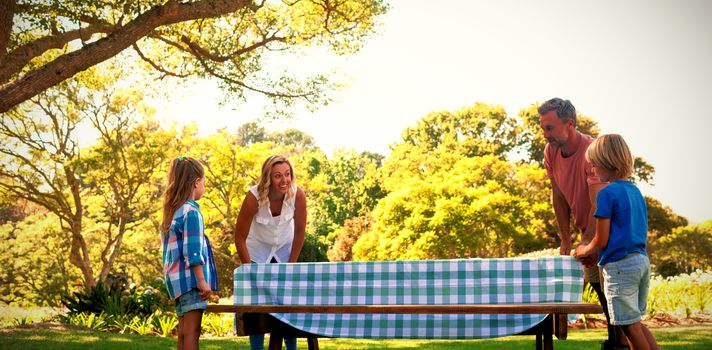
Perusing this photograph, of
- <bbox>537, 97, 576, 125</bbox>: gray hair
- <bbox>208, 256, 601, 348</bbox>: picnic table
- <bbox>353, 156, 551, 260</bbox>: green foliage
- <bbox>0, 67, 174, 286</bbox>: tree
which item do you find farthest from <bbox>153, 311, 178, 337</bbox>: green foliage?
<bbox>0, 67, 174, 286</bbox>: tree

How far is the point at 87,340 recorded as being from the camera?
6.90m

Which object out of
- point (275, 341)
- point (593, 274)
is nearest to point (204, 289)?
point (275, 341)

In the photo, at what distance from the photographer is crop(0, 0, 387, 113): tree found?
6.64 m

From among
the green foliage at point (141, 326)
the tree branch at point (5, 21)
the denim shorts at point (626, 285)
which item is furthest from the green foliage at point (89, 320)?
the denim shorts at point (626, 285)

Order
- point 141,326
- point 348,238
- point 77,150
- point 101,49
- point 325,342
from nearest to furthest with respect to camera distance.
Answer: point 101,49 → point 325,342 → point 141,326 → point 77,150 → point 348,238

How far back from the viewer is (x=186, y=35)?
10312mm

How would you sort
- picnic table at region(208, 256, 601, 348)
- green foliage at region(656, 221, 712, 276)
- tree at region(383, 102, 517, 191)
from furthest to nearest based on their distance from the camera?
1. tree at region(383, 102, 517, 191)
2. green foliage at region(656, 221, 712, 276)
3. picnic table at region(208, 256, 601, 348)

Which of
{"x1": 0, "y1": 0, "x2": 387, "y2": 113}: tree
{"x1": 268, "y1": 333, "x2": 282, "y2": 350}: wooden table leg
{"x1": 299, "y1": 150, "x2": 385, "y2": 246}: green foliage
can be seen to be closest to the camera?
{"x1": 268, "y1": 333, "x2": 282, "y2": 350}: wooden table leg

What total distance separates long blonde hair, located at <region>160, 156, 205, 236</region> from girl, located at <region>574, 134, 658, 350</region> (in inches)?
70.8

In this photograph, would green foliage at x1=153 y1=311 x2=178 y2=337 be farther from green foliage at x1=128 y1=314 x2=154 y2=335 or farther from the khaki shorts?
the khaki shorts

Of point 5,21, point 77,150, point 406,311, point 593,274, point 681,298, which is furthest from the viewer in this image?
point 77,150

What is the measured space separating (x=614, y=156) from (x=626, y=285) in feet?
1.89

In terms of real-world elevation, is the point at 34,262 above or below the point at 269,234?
below

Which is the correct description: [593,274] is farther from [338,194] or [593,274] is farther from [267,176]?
[338,194]
